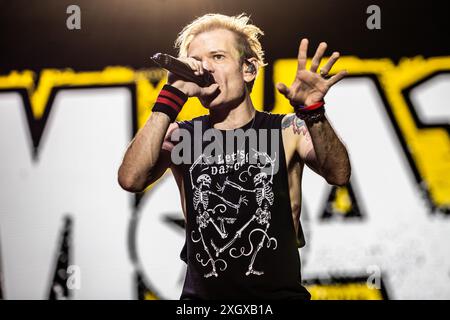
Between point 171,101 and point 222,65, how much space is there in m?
0.31

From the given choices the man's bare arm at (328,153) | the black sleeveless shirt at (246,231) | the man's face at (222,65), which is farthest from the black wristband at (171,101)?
the man's bare arm at (328,153)

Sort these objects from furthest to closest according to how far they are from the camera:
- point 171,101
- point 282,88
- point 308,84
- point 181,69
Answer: point 171,101, point 181,69, point 308,84, point 282,88

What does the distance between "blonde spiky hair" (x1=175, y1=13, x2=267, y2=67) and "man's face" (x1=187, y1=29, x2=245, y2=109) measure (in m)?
0.04

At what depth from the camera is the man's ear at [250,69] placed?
2.63m

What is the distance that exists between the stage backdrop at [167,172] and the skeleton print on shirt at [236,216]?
0.19 m

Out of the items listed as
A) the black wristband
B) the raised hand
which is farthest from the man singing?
the raised hand

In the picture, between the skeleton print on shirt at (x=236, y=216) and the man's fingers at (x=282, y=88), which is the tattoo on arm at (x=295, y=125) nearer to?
the skeleton print on shirt at (x=236, y=216)

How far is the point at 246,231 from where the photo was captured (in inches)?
98.8

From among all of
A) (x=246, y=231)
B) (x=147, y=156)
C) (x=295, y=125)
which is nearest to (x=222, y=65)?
(x=295, y=125)

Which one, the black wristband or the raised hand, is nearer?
the raised hand

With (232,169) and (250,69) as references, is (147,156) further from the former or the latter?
(250,69)

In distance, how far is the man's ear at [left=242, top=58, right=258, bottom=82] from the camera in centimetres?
263

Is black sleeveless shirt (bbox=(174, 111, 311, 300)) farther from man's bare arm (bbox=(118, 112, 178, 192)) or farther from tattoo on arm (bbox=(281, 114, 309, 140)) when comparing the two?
man's bare arm (bbox=(118, 112, 178, 192))

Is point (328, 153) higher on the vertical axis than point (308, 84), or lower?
lower
